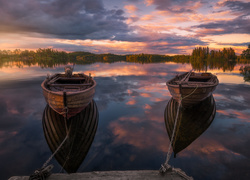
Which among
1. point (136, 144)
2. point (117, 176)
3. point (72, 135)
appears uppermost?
point (117, 176)

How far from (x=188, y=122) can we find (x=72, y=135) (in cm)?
802

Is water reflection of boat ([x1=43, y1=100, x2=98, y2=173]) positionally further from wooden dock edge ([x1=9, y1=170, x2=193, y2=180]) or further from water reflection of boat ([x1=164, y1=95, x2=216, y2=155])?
water reflection of boat ([x1=164, y1=95, x2=216, y2=155])

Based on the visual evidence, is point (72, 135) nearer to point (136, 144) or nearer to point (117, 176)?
point (136, 144)

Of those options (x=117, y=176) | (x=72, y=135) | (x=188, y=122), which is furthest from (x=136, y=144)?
(x=188, y=122)

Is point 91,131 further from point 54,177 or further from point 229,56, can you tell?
point 229,56

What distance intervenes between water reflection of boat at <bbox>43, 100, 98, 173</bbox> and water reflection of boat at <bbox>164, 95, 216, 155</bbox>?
4.88 metres

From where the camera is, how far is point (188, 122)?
408 inches

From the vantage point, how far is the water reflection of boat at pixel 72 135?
6641 millimetres

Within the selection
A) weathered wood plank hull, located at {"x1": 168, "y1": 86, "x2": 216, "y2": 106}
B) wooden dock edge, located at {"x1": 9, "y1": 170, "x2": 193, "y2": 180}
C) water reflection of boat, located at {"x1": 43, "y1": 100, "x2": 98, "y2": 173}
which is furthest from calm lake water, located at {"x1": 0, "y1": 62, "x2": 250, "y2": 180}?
weathered wood plank hull, located at {"x1": 168, "y1": 86, "x2": 216, "y2": 106}

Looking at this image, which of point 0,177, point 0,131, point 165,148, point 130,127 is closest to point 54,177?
point 0,177

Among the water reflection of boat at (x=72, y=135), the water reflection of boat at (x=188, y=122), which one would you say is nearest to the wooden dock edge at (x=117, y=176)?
the water reflection of boat at (x=72, y=135)

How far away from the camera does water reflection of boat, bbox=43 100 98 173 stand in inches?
261

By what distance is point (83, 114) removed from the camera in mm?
11461

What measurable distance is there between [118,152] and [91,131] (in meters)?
2.73
